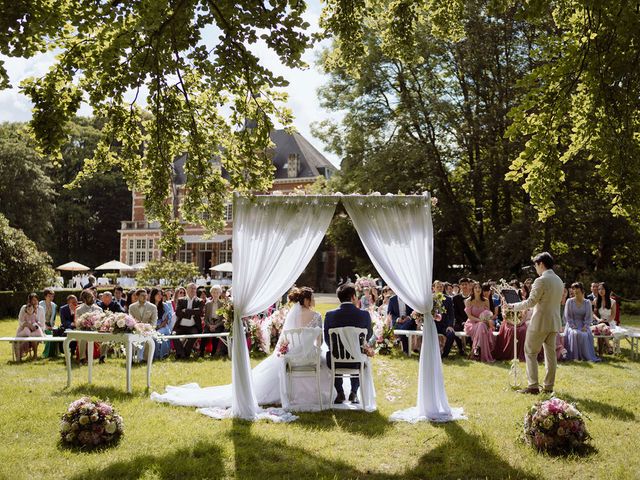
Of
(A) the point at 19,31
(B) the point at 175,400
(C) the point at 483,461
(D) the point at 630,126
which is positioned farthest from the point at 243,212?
(D) the point at 630,126

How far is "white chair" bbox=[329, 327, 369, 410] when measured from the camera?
28.4ft

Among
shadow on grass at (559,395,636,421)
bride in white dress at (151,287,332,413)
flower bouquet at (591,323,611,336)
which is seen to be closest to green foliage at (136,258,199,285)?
flower bouquet at (591,323,611,336)

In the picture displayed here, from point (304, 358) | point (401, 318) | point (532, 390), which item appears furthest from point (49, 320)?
point (532, 390)

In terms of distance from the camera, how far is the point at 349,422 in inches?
313

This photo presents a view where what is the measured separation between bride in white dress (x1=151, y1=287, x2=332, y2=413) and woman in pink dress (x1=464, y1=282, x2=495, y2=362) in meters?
4.93

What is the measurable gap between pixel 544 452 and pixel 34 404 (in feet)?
21.7

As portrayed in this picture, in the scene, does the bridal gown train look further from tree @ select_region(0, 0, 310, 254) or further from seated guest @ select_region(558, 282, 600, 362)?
seated guest @ select_region(558, 282, 600, 362)

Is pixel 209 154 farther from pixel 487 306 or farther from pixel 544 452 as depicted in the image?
pixel 487 306

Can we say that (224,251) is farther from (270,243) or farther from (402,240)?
(402,240)

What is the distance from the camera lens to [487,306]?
13625 mm

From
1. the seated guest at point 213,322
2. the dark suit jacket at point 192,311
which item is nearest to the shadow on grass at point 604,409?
the seated guest at point 213,322

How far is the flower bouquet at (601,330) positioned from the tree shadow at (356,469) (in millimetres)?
7585

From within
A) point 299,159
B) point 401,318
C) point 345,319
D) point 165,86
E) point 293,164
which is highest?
point 299,159

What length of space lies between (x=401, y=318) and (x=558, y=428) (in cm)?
763
